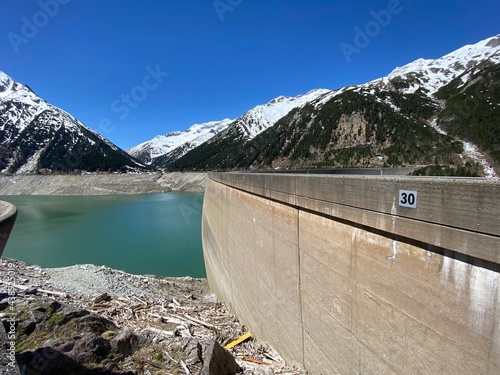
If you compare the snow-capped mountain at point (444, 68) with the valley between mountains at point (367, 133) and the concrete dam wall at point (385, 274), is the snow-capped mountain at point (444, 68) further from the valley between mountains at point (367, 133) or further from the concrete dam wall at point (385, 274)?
the concrete dam wall at point (385, 274)

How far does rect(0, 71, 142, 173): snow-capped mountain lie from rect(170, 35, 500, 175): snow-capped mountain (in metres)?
52.4

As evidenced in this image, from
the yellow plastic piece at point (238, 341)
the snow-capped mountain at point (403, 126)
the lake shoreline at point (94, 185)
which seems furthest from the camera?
the lake shoreline at point (94, 185)

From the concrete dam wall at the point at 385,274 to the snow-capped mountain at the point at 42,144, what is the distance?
160 meters

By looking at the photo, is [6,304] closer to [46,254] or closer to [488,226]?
[488,226]

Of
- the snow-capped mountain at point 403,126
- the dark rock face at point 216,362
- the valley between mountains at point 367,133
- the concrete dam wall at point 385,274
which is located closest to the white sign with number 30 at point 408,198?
the concrete dam wall at point 385,274

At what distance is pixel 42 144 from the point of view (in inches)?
6344

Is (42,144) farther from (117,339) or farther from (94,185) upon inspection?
(117,339)

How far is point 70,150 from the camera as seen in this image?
6339 inches

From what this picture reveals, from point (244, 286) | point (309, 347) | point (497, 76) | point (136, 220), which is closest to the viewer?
point (309, 347)

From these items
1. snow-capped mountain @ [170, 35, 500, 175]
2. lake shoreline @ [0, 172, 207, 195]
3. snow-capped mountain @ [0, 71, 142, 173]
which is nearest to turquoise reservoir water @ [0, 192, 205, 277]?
snow-capped mountain @ [170, 35, 500, 175]

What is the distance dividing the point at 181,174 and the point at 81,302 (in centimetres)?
10595

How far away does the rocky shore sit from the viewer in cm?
439

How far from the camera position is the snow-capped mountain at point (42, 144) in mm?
145000

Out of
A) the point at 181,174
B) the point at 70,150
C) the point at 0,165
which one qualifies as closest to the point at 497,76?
the point at 181,174
